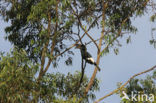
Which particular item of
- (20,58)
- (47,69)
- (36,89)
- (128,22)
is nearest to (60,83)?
(47,69)

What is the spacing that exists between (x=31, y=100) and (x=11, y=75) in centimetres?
81

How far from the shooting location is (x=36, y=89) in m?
8.15

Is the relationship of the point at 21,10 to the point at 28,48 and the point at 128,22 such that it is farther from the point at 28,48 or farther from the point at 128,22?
the point at 128,22

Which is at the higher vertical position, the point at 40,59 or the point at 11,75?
the point at 40,59

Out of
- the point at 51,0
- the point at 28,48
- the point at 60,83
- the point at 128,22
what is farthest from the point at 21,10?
the point at 128,22

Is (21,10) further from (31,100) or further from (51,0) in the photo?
(31,100)

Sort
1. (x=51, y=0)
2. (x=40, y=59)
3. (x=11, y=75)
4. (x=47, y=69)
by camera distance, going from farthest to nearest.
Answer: (x=40, y=59), (x=47, y=69), (x=51, y=0), (x=11, y=75)

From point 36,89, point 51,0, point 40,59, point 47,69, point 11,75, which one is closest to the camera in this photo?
point 11,75

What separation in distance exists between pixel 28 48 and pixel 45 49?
44.4 inches

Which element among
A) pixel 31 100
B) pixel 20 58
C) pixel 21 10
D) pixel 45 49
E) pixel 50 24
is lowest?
pixel 31 100

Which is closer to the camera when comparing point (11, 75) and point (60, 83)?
point (11, 75)

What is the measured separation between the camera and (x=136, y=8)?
406 inches

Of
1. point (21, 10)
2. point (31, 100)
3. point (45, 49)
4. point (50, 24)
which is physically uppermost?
point (21, 10)

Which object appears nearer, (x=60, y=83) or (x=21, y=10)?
(x=60, y=83)
